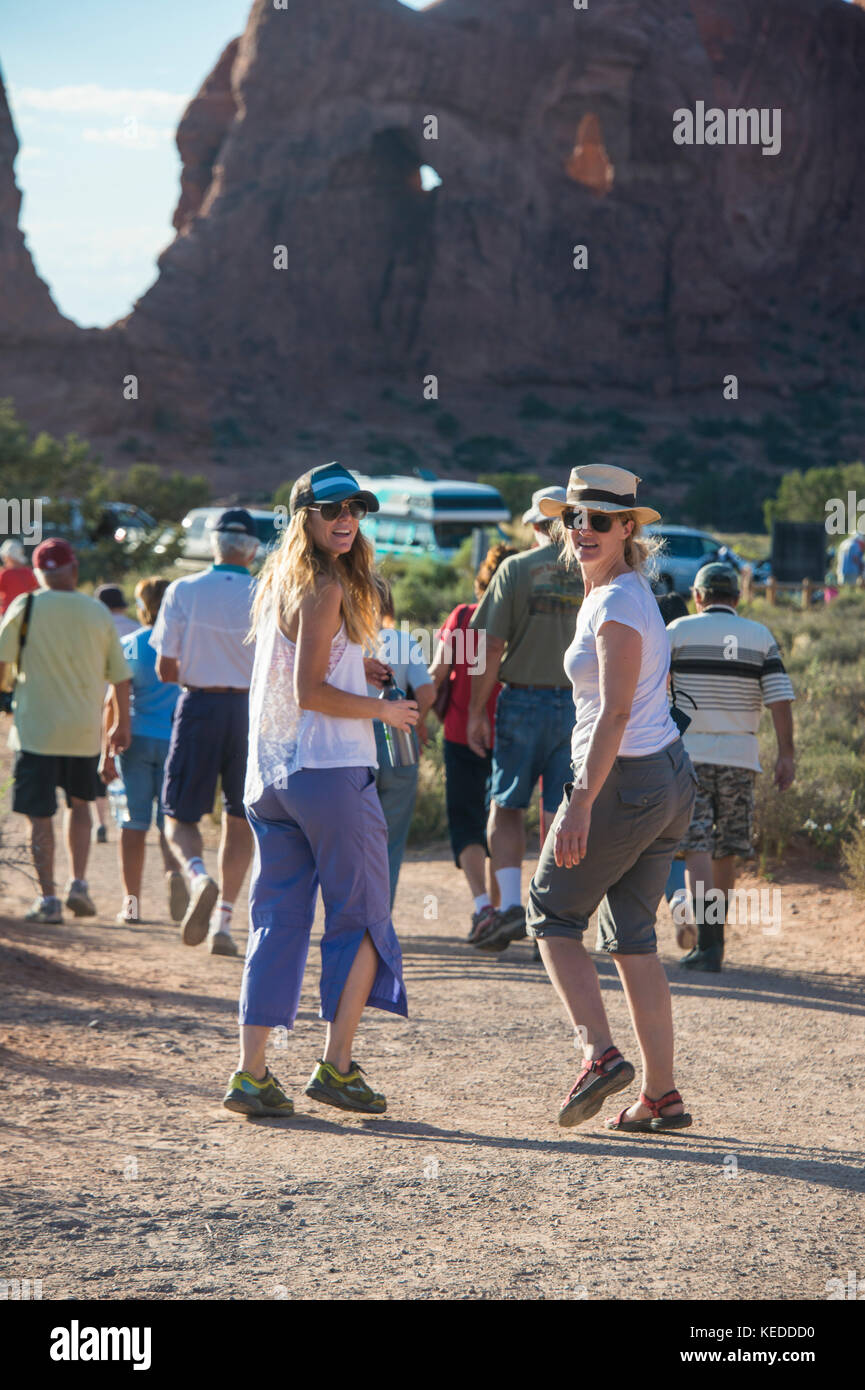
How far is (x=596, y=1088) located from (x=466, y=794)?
3.41m

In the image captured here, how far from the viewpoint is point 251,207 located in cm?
6575

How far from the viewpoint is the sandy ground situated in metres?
3.24

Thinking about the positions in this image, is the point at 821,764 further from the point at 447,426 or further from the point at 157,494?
the point at 447,426

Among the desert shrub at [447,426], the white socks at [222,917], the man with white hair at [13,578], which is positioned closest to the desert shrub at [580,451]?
the desert shrub at [447,426]

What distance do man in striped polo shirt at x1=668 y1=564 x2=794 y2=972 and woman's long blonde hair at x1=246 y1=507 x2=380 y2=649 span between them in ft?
8.37

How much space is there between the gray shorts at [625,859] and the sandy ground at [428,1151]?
610mm

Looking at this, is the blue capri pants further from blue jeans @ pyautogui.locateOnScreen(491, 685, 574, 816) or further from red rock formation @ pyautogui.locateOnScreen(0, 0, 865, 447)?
red rock formation @ pyautogui.locateOnScreen(0, 0, 865, 447)

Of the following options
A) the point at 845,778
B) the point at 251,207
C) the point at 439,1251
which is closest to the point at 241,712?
the point at 439,1251

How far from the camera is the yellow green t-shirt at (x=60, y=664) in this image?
24.2 ft

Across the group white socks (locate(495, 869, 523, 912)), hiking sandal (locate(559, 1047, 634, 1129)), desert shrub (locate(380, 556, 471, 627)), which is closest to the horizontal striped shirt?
white socks (locate(495, 869, 523, 912))

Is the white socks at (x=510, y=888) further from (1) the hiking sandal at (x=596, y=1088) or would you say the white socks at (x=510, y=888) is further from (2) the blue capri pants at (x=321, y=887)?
(1) the hiking sandal at (x=596, y=1088)

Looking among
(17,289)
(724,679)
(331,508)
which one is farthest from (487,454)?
(331,508)

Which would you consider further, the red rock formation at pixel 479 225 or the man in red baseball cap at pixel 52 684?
the red rock formation at pixel 479 225

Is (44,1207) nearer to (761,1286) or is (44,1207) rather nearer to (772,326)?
(761,1286)
